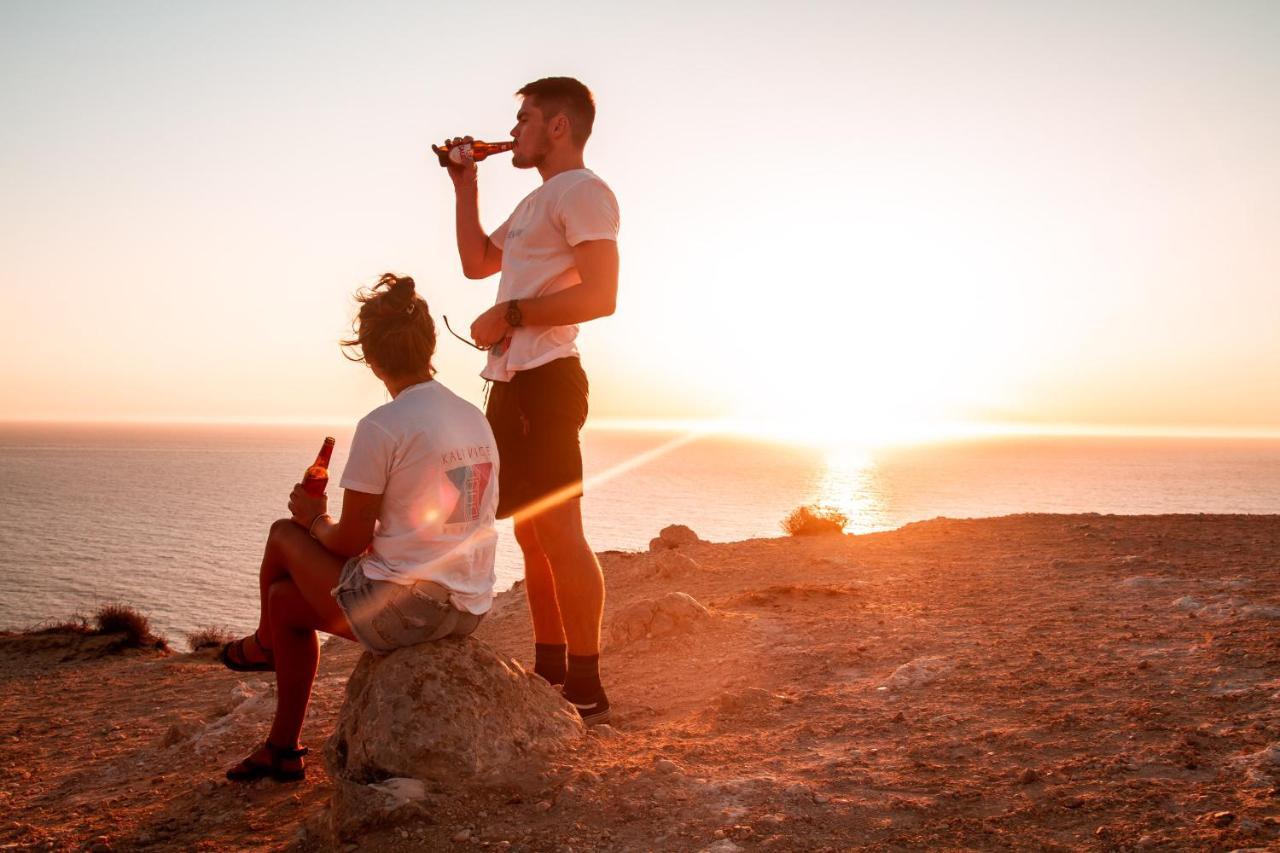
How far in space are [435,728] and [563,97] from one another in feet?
8.88

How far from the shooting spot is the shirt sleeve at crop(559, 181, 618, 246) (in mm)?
3693

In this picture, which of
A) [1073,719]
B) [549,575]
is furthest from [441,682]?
[1073,719]

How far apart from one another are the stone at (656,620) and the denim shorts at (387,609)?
266 cm

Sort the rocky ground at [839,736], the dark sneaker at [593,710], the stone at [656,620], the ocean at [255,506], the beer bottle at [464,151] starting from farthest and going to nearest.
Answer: the ocean at [255,506] < the stone at [656,620] < the beer bottle at [464,151] < the dark sneaker at [593,710] < the rocky ground at [839,736]

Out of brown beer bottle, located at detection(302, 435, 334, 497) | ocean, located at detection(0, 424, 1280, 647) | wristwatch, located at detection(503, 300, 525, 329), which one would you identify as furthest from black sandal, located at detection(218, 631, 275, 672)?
ocean, located at detection(0, 424, 1280, 647)

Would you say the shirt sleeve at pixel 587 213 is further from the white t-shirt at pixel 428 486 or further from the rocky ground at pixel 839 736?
the rocky ground at pixel 839 736

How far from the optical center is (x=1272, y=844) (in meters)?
2.36

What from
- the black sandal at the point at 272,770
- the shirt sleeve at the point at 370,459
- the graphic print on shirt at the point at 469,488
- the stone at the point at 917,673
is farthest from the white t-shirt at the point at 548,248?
the stone at the point at 917,673

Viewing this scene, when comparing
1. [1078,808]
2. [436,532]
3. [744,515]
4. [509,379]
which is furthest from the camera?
[744,515]

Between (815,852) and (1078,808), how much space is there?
0.89 metres

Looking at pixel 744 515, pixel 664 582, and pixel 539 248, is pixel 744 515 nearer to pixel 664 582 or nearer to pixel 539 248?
pixel 664 582

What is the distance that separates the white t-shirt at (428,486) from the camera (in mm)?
3117

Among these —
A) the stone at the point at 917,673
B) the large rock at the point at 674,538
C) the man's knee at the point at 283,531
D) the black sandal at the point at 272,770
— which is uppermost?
the man's knee at the point at 283,531

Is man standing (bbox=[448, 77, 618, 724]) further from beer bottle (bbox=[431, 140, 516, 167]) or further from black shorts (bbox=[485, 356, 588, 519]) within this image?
beer bottle (bbox=[431, 140, 516, 167])
